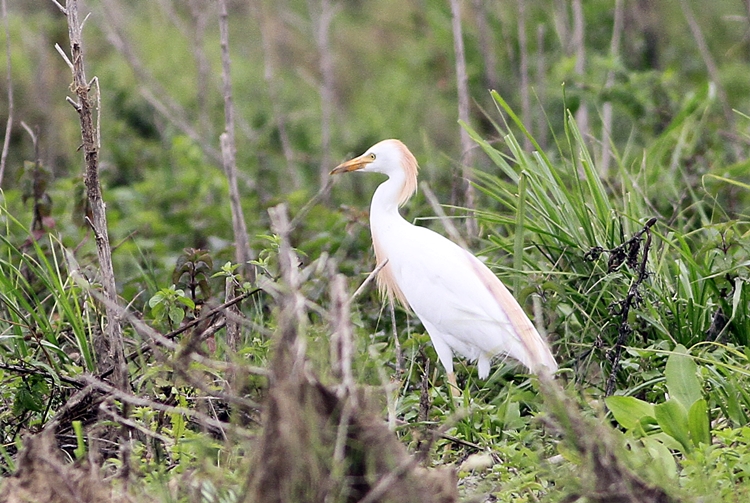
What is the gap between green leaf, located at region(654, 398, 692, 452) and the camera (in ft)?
9.11

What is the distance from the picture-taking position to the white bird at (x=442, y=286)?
340 cm

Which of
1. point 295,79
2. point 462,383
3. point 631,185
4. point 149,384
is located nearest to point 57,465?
point 149,384

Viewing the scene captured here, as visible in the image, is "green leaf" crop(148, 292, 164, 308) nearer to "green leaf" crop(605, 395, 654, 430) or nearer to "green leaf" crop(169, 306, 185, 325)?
"green leaf" crop(169, 306, 185, 325)

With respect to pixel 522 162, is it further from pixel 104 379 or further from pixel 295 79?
pixel 295 79

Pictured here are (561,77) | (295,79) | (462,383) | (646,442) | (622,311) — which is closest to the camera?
(646,442)

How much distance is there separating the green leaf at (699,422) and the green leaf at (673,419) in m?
0.02

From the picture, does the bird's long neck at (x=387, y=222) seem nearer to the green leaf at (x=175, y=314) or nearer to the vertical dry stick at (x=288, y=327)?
the green leaf at (x=175, y=314)

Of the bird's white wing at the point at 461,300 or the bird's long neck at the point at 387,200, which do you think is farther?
the bird's long neck at the point at 387,200

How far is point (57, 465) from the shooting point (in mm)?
2059

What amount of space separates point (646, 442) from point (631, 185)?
1.51 meters

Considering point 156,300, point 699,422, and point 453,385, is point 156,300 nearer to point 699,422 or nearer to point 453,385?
point 453,385

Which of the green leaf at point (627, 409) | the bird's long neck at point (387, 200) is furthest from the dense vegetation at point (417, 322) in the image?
the bird's long neck at point (387, 200)

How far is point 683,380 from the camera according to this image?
117 inches

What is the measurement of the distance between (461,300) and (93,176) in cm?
147
